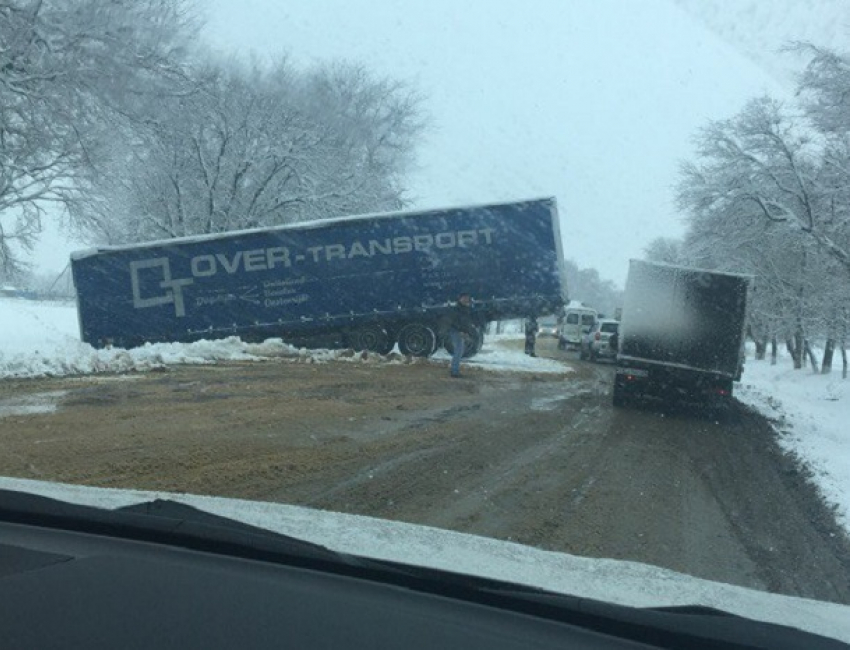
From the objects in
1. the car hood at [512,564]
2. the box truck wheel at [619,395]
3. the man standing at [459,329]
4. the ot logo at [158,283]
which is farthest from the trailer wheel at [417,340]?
the car hood at [512,564]

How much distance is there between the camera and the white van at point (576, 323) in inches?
1993

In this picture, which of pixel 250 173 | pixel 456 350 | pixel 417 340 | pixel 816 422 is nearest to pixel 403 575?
pixel 456 350

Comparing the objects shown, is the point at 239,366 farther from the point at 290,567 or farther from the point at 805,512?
the point at 290,567

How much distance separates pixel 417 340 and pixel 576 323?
26.8 meters

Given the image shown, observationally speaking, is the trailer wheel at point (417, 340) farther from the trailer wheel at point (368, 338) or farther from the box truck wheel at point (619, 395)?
the box truck wheel at point (619, 395)

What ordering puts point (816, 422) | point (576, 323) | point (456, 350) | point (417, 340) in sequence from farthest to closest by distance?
1. point (576, 323)
2. point (417, 340)
3. point (456, 350)
4. point (816, 422)

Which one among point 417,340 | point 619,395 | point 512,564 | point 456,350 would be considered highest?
point 512,564

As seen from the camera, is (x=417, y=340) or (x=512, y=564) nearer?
(x=512, y=564)

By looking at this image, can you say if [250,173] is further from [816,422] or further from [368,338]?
[816,422]

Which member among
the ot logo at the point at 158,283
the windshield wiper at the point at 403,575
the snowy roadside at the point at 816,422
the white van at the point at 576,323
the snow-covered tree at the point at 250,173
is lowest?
the white van at the point at 576,323

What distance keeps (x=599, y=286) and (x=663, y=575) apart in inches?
4064

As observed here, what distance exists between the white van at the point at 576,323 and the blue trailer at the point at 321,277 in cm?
2576

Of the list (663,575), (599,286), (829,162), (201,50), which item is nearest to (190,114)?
(201,50)

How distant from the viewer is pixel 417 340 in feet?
85.9
